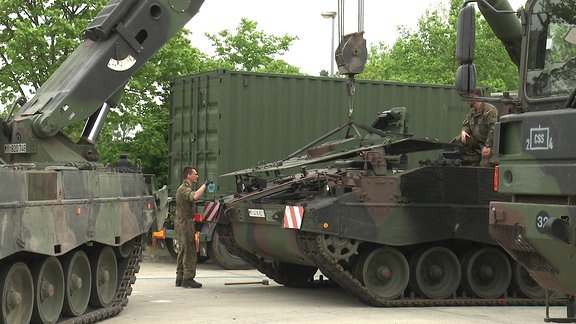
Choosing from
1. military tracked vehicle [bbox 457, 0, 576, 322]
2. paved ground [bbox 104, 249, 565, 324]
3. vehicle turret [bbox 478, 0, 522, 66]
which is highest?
vehicle turret [bbox 478, 0, 522, 66]

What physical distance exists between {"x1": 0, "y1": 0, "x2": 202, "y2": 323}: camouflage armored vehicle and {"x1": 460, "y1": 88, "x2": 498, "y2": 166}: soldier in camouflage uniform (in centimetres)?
388

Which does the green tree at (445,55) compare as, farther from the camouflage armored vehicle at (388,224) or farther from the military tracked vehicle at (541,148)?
the military tracked vehicle at (541,148)

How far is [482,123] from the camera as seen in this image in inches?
539

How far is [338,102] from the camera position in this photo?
19.0m

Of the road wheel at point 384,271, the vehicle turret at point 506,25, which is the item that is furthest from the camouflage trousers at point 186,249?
the vehicle turret at point 506,25

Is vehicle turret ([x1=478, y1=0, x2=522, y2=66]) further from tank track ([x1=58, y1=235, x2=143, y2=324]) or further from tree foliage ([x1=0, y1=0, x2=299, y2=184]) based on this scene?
tree foliage ([x1=0, y1=0, x2=299, y2=184])

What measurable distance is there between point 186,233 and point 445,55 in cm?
2261

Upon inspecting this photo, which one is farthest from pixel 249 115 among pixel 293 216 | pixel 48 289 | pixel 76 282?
pixel 48 289

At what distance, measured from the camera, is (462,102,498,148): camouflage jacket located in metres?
13.6

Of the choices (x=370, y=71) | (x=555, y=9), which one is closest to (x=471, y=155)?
(x=555, y=9)

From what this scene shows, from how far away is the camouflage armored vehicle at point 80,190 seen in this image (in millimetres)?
9938

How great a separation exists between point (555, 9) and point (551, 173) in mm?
1711

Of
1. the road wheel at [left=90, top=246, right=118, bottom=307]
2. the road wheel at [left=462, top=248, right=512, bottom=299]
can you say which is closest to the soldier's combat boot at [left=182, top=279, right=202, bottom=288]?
the road wheel at [left=90, top=246, right=118, bottom=307]

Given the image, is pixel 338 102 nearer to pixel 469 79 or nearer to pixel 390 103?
pixel 390 103
